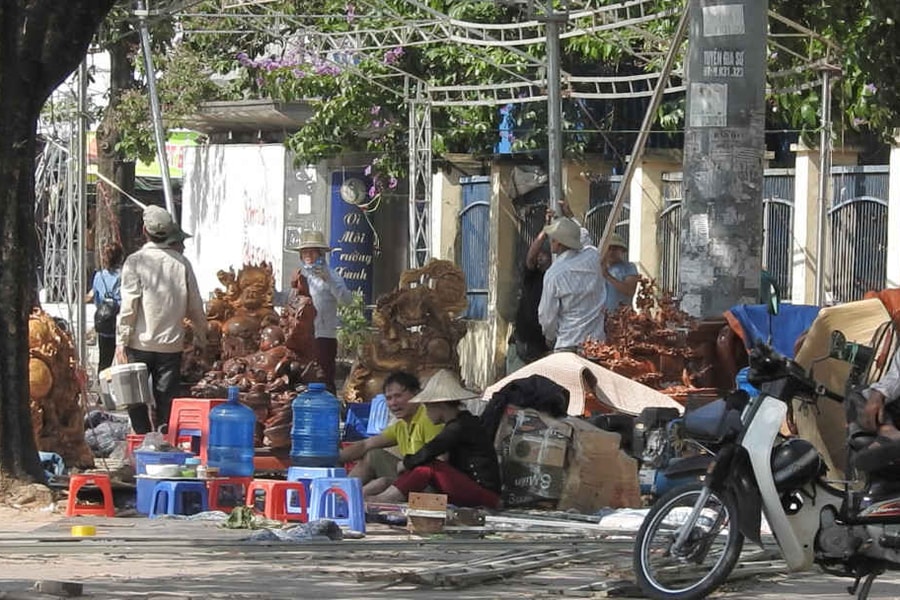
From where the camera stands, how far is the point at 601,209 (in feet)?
79.3

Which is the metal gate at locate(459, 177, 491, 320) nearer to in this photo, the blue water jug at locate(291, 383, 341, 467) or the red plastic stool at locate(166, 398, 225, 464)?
the red plastic stool at locate(166, 398, 225, 464)

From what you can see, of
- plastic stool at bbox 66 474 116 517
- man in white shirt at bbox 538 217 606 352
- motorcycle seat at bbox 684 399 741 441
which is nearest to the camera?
motorcycle seat at bbox 684 399 741 441

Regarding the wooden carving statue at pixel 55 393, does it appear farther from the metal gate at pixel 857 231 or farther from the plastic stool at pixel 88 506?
the metal gate at pixel 857 231

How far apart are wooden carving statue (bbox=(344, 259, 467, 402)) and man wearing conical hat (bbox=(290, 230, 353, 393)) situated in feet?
4.38

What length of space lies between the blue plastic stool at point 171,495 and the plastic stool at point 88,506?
0.82 feet

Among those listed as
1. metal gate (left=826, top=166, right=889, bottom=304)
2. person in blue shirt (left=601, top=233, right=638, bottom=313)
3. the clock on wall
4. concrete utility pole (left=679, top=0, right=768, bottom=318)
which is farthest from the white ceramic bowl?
the clock on wall

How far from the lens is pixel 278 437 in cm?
1398

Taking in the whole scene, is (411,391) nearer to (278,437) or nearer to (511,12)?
(278,437)

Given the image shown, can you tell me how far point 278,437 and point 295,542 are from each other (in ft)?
13.5

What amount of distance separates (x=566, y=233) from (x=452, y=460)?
3724mm

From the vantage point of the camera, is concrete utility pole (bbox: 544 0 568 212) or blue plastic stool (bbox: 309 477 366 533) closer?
blue plastic stool (bbox: 309 477 366 533)

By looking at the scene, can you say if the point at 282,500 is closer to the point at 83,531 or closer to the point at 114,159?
the point at 83,531

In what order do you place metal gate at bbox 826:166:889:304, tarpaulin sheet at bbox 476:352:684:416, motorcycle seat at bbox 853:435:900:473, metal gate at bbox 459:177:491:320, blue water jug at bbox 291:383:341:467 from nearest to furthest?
motorcycle seat at bbox 853:435:900:473 < blue water jug at bbox 291:383:341:467 < tarpaulin sheet at bbox 476:352:684:416 < metal gate at bbox 826:166:889:304 < metal gate at bbox 459:177:491:320

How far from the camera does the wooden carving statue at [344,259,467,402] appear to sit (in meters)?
15.4
